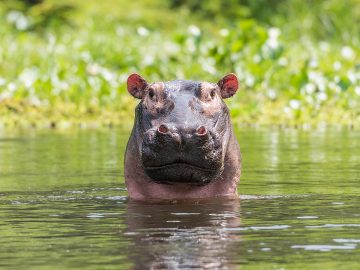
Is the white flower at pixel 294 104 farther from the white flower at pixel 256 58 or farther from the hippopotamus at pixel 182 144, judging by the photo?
the hippopotamus at pixel 182 144

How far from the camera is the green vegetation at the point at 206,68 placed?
65.8 feet

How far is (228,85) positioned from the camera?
9.11 metres

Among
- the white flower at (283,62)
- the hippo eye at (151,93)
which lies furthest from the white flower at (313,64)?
the hippo eye at (151,93)

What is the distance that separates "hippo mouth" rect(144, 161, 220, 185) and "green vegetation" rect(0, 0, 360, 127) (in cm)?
1030

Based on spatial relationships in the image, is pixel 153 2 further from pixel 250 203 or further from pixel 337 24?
pixel 250 203

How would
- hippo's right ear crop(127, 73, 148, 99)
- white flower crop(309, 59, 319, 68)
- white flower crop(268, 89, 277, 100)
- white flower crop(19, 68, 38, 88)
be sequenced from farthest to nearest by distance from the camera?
white flower crop(309, 59, 319, 68), white flower crop(19, 68, 38, 88), white flower crop(268, 89, 277, 100), hippo's right ear crop(127, 73, 148, 99)

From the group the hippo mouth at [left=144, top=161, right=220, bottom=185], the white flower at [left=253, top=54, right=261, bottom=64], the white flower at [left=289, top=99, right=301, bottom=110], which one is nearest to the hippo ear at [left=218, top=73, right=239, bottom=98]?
the hippo mouth at [left=144, top=161, right=220, bottom=185]

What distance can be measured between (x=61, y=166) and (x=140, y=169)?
4.06 metres

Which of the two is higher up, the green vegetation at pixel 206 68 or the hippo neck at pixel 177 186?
the green vegetation at pixel 206 68

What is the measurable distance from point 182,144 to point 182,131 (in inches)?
3.6

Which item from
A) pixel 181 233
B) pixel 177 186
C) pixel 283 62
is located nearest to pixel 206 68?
pixel 283 62

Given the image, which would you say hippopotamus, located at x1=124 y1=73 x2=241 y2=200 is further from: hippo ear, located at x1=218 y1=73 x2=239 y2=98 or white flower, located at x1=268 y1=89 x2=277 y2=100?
white flower, located at x1=268 y1=89 x2=277 y2=100

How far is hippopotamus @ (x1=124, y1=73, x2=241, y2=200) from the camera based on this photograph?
7945 mm

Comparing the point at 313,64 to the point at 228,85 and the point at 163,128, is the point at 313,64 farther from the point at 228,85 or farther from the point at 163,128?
the point at 163,128
